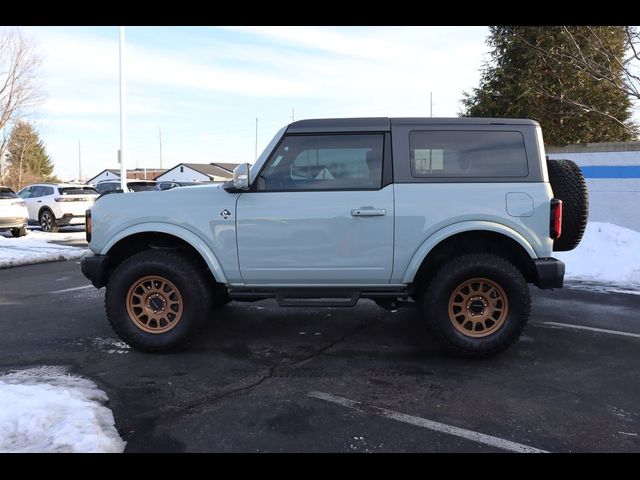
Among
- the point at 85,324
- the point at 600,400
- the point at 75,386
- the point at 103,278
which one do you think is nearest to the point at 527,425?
the point at 600,400

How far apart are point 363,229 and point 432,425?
1.74 metres

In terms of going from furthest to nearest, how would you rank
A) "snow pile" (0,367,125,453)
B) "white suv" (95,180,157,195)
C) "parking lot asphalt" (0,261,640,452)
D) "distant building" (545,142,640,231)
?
"white suv" (95,180,157,195) → "distant building" (545,142,640,231) → "parking lot asphalt" (0,261,640,452) → "snow pile" (0,367,125,453)

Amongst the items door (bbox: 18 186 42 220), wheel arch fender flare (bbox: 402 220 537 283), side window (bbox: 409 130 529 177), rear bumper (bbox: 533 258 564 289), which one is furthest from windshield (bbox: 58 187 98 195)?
rear bumper (bbox: 533 258 564 289)

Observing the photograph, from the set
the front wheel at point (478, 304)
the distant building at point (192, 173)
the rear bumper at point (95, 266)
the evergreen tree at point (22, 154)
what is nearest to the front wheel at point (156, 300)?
the rear bumper at point (95, 266)

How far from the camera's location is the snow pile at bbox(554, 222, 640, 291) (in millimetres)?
8055

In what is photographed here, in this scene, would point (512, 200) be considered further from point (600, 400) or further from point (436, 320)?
point (600, 400)

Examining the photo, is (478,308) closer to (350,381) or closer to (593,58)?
(350,381)

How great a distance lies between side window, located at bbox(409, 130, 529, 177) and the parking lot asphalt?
5.38 ft

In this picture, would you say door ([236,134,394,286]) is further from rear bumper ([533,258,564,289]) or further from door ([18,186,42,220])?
door ([18,186,42,220])

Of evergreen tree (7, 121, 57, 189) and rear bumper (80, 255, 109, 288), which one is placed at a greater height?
evergreen tree (7, 121, 57, 189)

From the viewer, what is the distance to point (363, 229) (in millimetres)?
4336

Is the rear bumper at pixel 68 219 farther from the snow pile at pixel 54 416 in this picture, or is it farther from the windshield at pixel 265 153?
the windshield at pixel 265 153

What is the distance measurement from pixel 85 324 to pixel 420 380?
3741 mm

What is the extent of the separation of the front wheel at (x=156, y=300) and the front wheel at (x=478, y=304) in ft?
6.80
